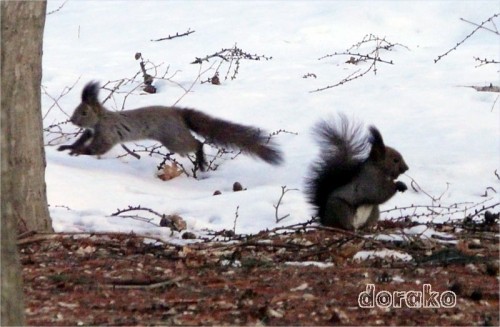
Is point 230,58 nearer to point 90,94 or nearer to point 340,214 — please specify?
point 90,94

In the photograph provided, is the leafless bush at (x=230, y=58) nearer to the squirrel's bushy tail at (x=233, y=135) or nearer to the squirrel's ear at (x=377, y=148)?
the squirrel's bushy tail at (x=233, y=135)

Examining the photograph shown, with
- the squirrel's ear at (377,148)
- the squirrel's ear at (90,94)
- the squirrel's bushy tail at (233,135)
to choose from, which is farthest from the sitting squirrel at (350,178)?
the squirrel's ear at (90,94)

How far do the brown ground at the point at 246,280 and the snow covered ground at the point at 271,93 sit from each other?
0.96 meters

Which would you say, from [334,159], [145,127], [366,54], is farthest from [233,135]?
[366,54]

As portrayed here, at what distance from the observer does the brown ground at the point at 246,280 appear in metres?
3.63

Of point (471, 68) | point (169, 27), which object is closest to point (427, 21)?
point (471, 68)

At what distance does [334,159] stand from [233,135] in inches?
91.5

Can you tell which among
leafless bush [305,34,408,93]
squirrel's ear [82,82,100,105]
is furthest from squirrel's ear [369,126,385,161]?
leafless bush [305,34,408,93]

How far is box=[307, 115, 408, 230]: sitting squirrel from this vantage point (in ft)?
18.7

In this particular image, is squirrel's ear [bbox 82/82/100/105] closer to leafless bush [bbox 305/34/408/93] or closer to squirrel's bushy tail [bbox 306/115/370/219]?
leafless bush [bbox 305/34/408/93]

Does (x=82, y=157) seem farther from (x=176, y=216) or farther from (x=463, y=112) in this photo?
(x=463, y=112)

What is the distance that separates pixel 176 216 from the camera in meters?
6.07

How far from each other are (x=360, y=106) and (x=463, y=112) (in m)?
0.91

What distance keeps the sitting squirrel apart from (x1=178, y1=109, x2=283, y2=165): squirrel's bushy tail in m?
1.84
